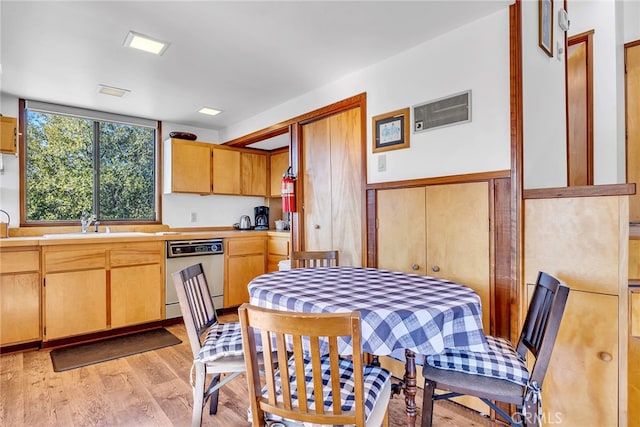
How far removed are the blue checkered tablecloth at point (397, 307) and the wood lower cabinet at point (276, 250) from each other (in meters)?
2.15

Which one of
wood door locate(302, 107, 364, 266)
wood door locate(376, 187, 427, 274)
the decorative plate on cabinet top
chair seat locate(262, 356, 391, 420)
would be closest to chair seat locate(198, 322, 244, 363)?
chair seat locate(262, 356, 391, 420)

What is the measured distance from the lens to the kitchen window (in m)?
3.50

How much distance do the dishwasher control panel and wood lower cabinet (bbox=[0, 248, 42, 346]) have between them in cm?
108

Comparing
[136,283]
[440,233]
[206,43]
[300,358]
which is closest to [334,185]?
[440,233]

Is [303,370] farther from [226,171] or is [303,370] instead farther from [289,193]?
[226,171]

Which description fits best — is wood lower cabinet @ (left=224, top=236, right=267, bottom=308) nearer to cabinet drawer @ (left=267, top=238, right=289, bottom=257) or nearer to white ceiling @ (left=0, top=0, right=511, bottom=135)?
cabinet drawer @ (left=267, top=238, right=289, bottom=257)

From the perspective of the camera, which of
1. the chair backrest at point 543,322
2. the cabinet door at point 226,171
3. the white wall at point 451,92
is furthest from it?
the cabinet door at point 226,171

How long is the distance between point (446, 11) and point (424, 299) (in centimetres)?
168

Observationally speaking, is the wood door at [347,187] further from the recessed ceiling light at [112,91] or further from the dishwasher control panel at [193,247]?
the recessed ceiling light at [112,91]

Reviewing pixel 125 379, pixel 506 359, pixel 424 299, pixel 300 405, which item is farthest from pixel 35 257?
pixel 506 359

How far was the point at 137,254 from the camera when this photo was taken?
3352 millimetres

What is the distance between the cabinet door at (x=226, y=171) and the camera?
4.41 metres

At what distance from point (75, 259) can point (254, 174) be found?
7.72ft

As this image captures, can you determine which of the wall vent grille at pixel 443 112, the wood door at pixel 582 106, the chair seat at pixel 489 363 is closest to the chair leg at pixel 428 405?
the chair seat at pixel 489 363
